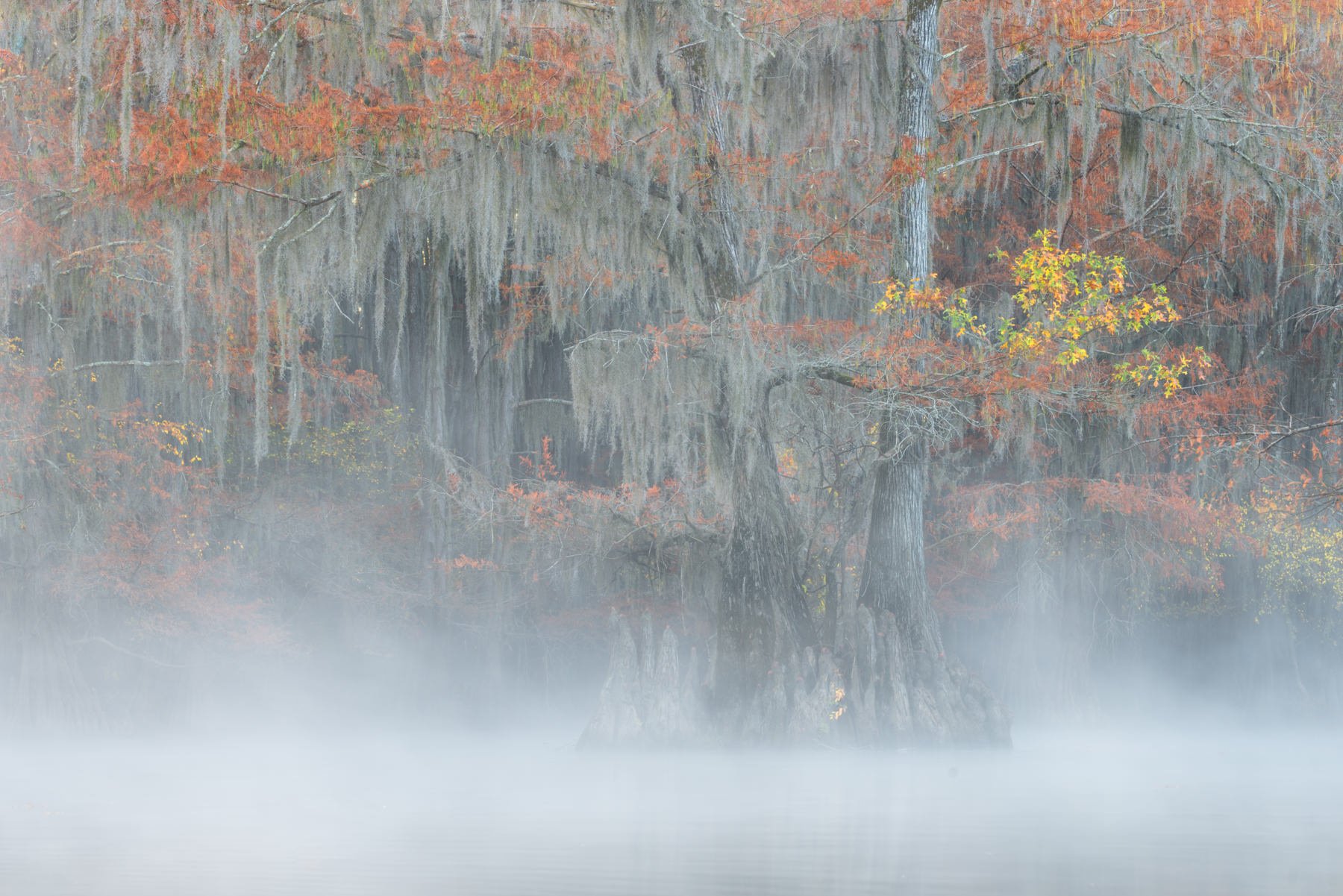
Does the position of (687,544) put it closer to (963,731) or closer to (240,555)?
(963,731)

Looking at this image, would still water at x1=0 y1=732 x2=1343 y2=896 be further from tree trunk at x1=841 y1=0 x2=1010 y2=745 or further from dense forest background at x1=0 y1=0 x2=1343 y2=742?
dense forest background at x1=0 y1=0 x2=1343 y2=742

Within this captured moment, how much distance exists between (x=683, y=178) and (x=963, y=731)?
17.2ft

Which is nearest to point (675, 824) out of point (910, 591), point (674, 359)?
point (674, 359)

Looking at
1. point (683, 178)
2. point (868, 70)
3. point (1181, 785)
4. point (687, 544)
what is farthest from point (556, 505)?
point (1181, 785)

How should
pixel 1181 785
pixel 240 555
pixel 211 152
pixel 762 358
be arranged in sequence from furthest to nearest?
pixel 240 555 < pixel 762 358 < pixel 211 152 < pixel 1181 785

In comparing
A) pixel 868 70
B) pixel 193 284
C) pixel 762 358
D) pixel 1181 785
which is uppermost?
pixel 868 70

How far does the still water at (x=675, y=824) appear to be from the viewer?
6379 millimetres

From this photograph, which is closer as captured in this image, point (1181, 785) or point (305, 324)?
point (1181, 785)

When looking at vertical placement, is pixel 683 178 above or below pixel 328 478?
above

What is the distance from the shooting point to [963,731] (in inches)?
505

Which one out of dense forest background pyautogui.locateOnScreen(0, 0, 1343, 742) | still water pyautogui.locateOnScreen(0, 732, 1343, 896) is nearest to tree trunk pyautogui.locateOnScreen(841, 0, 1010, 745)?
dense forest background pyautogui.locateOnScreen(0, 0, 1343, 742)

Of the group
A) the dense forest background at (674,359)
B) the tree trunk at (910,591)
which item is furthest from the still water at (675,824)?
the dense forest background at (674,359)

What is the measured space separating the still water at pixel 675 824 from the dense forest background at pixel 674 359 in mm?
1692

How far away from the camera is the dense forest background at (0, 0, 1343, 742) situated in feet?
39.9
